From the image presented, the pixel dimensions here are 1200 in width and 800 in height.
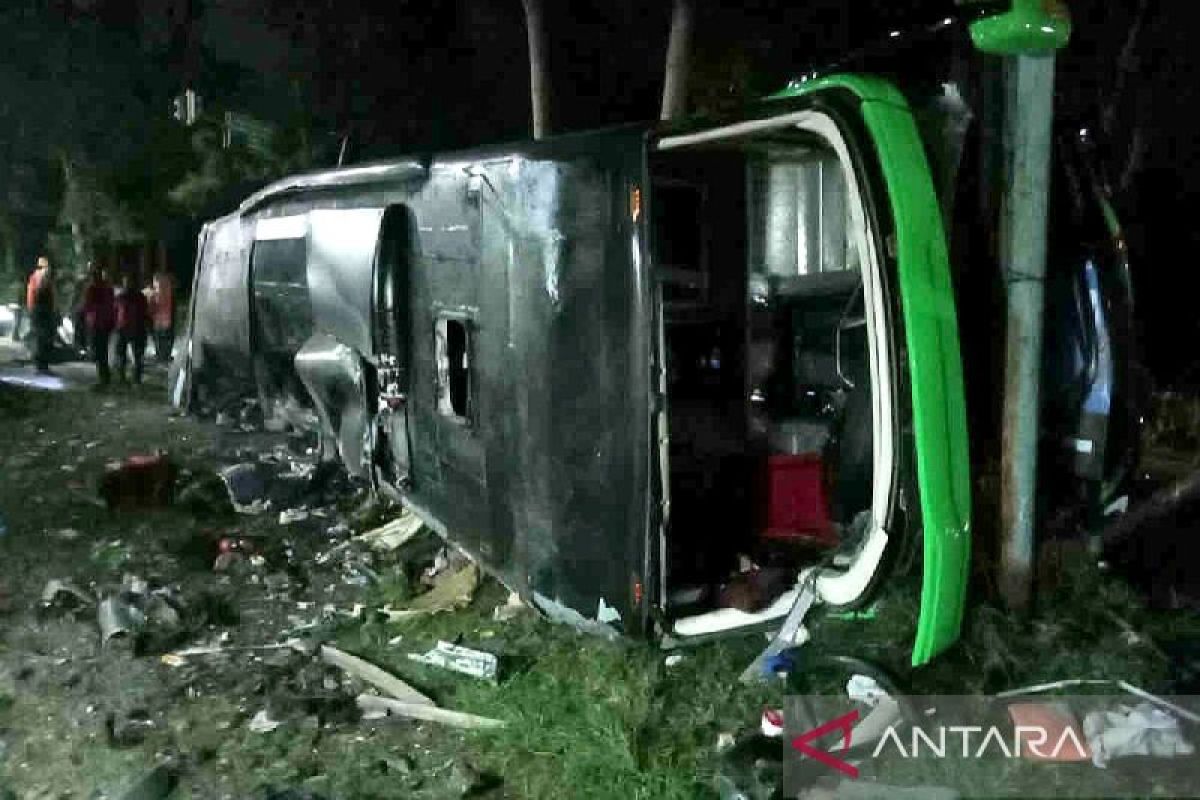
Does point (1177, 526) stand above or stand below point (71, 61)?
below

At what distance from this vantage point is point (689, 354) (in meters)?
4.64

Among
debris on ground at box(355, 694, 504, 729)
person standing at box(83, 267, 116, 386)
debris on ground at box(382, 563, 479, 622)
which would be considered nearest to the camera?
debris on ground at box(355, 694, 504, 729)

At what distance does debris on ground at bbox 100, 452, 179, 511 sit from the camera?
24.0ft

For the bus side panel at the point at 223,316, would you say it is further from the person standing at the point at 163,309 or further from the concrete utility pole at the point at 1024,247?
the concrete utility pole at the point at 1024,247

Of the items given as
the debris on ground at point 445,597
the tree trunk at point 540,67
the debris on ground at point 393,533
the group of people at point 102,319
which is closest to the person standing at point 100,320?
the group of people at point 102,319

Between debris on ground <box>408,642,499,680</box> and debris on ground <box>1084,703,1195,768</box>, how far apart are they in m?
2.35

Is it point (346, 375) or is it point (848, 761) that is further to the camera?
point (346, 375)

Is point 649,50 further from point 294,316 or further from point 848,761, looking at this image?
point 848,761

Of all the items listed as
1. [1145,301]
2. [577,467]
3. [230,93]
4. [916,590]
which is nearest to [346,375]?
[577,467]

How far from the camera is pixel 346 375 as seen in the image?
6.39 metres

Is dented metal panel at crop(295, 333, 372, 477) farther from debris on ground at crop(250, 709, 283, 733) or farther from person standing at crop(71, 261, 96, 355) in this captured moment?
person standing at crop(71, 261, 96, 355)

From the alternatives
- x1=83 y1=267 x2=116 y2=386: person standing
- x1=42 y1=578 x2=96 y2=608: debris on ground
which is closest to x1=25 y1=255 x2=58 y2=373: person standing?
x1=83 y1=267 x2=116 y2=386: person standing

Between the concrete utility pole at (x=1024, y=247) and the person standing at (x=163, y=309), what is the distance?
1290cm

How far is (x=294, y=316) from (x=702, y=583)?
4.38m
